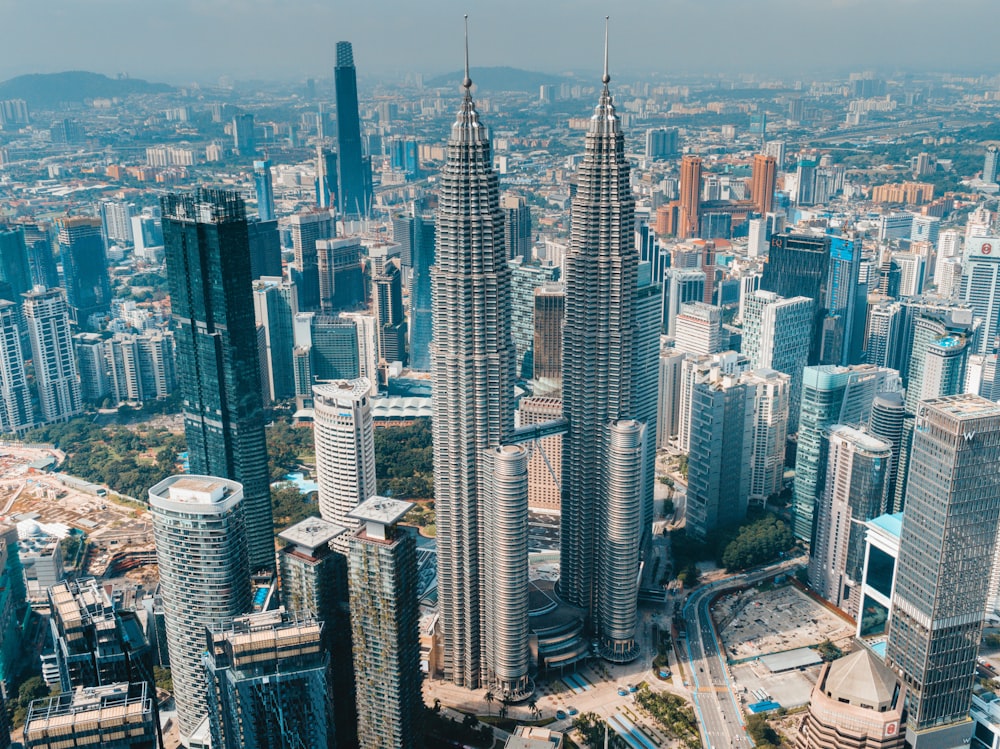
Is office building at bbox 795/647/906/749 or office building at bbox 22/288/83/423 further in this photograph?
office building at bbox 22/288/83/423

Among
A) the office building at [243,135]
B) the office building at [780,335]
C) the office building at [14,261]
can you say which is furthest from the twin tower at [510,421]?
the office building at [243,135]

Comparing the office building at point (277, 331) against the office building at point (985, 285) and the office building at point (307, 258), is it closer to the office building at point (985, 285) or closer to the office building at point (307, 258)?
the office building at point (307, 258)

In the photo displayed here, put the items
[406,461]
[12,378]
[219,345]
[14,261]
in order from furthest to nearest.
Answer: [14,261] → [12,378] → [406,461] → [219,345]

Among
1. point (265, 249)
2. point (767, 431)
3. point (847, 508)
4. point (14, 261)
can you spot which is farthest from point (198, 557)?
point (265, 249)

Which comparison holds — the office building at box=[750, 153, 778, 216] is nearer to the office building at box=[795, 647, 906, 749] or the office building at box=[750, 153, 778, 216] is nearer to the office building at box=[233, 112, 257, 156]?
the office building at box=[233, 112, 257, 156]

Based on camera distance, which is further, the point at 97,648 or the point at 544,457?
the point at 544,457

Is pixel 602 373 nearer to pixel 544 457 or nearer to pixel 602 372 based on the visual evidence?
pixel 602 372

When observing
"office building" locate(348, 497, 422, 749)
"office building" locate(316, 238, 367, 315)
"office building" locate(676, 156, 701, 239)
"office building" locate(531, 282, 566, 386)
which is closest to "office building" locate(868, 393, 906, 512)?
"office building" locate(531, 282, 566, 386)

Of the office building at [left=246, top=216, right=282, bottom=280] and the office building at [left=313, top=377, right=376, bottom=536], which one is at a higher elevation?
the office building at [left=246, top=216, right=282, bottom=280]
